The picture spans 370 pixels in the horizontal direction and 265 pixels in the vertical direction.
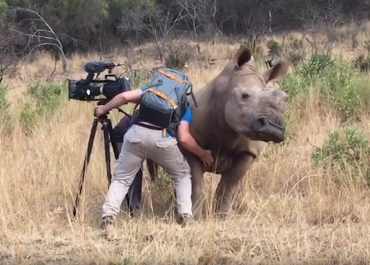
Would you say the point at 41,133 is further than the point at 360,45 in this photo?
No

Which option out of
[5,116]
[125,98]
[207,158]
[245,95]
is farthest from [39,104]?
[245,95]

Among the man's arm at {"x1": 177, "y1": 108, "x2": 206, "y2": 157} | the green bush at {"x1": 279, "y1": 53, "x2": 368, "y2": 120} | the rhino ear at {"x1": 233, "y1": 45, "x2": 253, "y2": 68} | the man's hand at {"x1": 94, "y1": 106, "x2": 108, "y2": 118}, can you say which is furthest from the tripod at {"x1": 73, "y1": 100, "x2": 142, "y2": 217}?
the green bush at {"x1": 279, "y1": 53, "x2": 368, "y2": 120}

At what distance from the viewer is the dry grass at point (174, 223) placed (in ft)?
15.2

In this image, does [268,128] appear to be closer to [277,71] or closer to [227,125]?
[227,125]

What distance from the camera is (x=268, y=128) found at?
16.0 feet

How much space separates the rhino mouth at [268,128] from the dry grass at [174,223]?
2.18 feet

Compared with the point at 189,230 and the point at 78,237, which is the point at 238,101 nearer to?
the point at 189,230

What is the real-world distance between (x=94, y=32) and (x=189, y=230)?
25454 millimetres

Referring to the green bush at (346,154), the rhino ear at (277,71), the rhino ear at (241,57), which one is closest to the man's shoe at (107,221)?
the rhino ear at (241,57)

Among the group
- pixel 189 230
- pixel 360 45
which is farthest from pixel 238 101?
pixel 360 45

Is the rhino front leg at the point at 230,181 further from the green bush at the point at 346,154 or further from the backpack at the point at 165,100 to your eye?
the green bush at the point at 346,154

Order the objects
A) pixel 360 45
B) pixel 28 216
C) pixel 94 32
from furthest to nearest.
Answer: pixel 94 32, pixel 360 45, pixel 28 216

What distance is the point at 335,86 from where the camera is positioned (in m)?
9.83

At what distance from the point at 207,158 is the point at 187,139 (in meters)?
0.25
